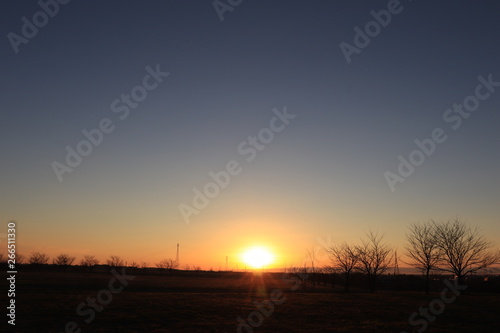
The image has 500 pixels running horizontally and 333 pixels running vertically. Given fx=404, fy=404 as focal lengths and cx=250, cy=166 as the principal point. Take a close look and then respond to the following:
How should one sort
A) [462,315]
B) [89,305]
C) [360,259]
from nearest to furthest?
[462,315], [89,305], [360,259]

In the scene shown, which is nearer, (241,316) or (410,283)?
(241,316)

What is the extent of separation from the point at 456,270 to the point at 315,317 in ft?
73.3

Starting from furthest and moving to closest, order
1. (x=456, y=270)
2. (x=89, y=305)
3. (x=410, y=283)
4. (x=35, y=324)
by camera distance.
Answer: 1. (x=410, y=283)
2. (x=456, y=270)
3. (x=89, y=305)
4. (x=35, y=324)

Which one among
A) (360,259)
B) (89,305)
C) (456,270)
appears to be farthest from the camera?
(360,259)

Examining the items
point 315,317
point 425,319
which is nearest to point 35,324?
point 315,317

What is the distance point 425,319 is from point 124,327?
14151 mm

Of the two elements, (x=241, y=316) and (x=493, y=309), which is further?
(x=493, y=309)

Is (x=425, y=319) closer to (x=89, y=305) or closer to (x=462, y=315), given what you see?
(x=462, y=315)

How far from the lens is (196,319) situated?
19359mm

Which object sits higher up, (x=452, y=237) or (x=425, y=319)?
(x=452, y=237)

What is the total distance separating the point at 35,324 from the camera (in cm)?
1662

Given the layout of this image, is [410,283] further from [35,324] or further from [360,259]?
[35,324]

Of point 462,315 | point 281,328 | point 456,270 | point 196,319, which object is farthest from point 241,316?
point 456,270

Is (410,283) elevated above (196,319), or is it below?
below
